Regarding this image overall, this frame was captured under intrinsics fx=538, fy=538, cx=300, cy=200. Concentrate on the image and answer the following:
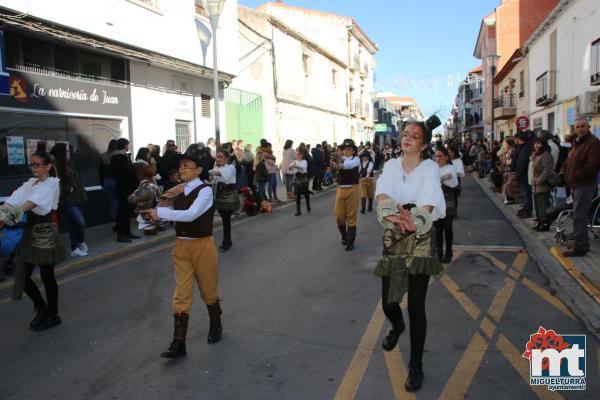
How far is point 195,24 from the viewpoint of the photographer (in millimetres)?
15836

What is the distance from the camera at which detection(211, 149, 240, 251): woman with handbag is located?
8.26 metres

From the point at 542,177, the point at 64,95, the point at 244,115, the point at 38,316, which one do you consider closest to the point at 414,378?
the point at 38,316

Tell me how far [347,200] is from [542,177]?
147 inches

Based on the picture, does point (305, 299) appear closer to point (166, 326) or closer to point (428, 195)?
point (166, 326)

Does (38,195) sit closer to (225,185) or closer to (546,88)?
(225,185)

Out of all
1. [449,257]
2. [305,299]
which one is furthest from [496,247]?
[305,299]

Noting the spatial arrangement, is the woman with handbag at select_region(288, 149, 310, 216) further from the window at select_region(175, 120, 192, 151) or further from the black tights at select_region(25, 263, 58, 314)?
the black tights at select_region(25, 263, 58, 314)

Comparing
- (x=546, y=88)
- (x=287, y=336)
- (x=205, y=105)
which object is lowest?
(x=287, y=336)

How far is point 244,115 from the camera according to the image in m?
19.8

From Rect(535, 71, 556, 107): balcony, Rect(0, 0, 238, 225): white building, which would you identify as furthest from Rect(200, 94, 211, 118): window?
Rect(535, 71, 556, 107): balcony

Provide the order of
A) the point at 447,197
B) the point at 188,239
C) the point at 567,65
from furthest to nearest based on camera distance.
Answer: the point at 567,65
the point at 447,197
the point at 188,239

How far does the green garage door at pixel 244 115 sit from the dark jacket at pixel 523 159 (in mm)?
9623

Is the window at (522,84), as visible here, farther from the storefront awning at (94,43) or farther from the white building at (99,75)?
the storefront awning at (94,43)

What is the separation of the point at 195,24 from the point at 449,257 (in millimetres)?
11451
